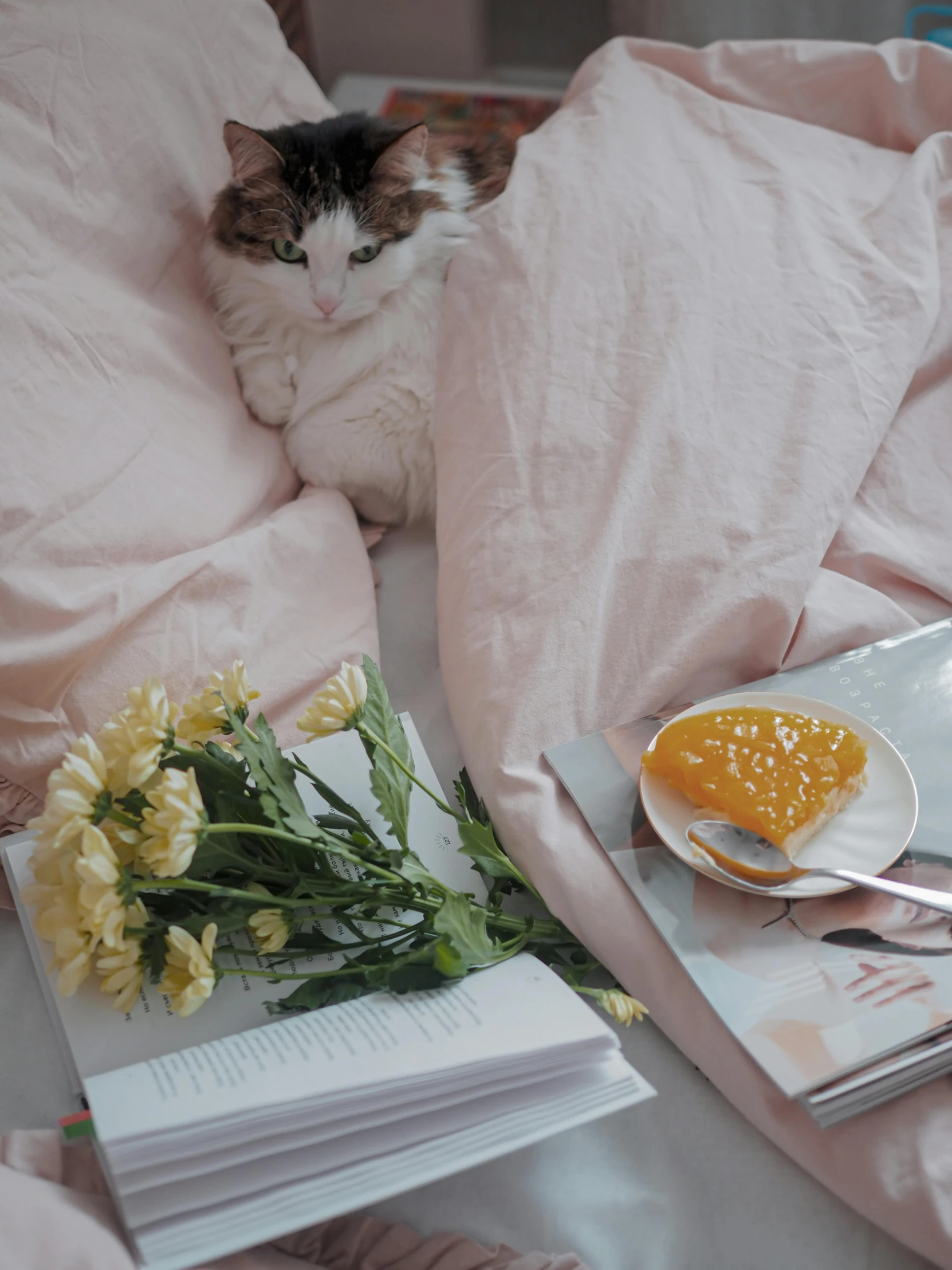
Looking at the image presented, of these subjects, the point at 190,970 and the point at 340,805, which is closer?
the point at 190,970

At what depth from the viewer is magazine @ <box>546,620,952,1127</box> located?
1.89ft

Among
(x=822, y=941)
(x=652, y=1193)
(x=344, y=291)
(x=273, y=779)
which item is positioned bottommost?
(x=652, y=1193)

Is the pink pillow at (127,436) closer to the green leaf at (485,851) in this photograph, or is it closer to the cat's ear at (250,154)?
the cat's ear at (250,154)

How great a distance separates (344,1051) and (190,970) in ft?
0.34

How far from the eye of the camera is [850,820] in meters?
0.66

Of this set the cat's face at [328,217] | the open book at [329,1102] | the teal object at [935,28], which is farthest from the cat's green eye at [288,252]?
the teal object at [935,28]

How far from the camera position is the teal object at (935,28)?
4.89 feet

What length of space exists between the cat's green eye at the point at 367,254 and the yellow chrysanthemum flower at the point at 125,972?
73 centimetres

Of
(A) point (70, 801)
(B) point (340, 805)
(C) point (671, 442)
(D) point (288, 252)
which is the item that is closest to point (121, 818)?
(A) point (70, 801)

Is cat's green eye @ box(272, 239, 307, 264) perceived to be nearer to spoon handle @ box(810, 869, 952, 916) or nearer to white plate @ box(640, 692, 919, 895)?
white plate @ box(640, 692, 919, 895)

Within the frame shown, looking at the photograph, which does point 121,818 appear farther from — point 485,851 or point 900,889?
point 900,889

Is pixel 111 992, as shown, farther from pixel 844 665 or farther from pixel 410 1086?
pixel 844 665

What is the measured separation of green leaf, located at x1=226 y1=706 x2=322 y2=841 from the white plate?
25 centimetres

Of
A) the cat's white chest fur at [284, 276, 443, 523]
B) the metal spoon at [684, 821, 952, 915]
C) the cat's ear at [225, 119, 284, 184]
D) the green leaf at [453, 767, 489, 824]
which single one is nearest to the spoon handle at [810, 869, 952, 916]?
the metal spoon at [684, 821, 952, 915]
